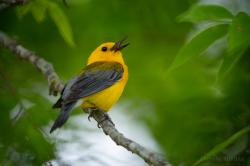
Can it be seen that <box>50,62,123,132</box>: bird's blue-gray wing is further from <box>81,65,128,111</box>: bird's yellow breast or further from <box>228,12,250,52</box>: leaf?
<box>228,12,250,52</box>: leaf

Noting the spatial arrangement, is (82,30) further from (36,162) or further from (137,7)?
(36,162)

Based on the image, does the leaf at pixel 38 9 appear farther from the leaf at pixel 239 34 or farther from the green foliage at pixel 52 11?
the leaf at pixel 239 34

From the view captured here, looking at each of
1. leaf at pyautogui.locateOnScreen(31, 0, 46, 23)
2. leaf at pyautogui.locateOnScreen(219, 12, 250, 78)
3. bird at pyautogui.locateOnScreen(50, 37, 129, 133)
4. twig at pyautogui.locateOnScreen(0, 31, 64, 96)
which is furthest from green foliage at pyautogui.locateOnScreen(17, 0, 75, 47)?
leaf at pyautogui.locateOnScreen(219, 12, 250, 78)

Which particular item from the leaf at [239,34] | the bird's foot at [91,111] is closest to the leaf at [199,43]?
the leaf at [239,34]

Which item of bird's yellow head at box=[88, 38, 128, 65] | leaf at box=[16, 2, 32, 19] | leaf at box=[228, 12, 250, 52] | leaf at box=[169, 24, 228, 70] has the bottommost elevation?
leaf at box=[228, 12, 250, 52]

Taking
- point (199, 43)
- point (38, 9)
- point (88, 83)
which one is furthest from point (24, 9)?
point (199, 43)

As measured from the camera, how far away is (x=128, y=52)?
7188 millimetres

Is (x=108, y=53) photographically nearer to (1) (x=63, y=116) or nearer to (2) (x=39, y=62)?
(2) (x=39, y=62)

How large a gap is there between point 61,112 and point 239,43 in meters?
1.84

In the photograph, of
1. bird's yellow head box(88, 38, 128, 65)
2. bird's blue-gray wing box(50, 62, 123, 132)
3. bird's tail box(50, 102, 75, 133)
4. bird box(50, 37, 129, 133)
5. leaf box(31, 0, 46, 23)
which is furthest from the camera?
bird's yellow head box(88, 38, 128, 65)

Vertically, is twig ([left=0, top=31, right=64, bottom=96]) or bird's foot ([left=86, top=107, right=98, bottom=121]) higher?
twig ([left=0, top=31, right=64, bottom=96])

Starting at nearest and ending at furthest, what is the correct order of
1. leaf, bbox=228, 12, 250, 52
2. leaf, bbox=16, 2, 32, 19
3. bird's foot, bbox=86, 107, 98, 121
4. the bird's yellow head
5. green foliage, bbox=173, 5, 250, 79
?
1. leaf, bbox=228, 12, 250, 52
2. green foliage, bbox=173, 5, 250, 79
3. leaf, bbox=16, 2, 32, 19
4. bird's foot, bbox=86, 107, 98, 121
5. the bird's yellow head

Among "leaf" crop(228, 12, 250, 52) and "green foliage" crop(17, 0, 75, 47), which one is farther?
"green foliage" crop(17, 0, 75, 47)

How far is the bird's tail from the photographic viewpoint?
4209 millimetres
